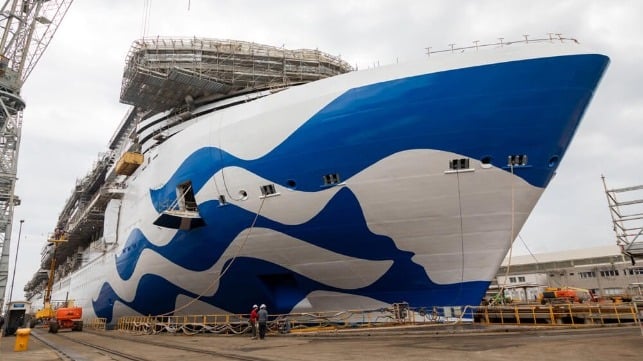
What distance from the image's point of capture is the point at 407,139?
494 inches

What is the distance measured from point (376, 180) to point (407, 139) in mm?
1517

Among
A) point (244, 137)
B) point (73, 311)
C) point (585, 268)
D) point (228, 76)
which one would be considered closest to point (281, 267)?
point (244, 137)

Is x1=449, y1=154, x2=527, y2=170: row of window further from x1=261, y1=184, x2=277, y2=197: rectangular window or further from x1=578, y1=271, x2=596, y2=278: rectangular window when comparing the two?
x1=578, y1=271, x2=596, y2=278: rectangular window

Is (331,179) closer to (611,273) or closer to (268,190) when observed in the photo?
(268,190)

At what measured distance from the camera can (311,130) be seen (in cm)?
1360

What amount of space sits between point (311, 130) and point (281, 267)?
16.0 ft

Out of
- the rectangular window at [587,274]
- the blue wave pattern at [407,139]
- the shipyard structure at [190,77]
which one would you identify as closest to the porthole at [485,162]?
the blue wave pattern at [407,139]

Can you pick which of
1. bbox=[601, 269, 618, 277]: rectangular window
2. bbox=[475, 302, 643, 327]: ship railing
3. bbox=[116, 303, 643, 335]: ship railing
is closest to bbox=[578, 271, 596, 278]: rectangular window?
bbox=[601, 269, 618, 277]: rectangular window

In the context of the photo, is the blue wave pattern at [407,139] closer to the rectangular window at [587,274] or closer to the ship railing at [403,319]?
the ship railing at [403,319]

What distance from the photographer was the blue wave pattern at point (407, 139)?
39.8 feet

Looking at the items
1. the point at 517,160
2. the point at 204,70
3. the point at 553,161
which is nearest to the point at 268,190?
the point at 517,160

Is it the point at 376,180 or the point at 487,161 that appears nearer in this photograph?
the point at 487,161

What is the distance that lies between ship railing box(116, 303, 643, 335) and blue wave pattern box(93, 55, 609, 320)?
43cm

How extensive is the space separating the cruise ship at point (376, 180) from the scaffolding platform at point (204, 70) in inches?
197
